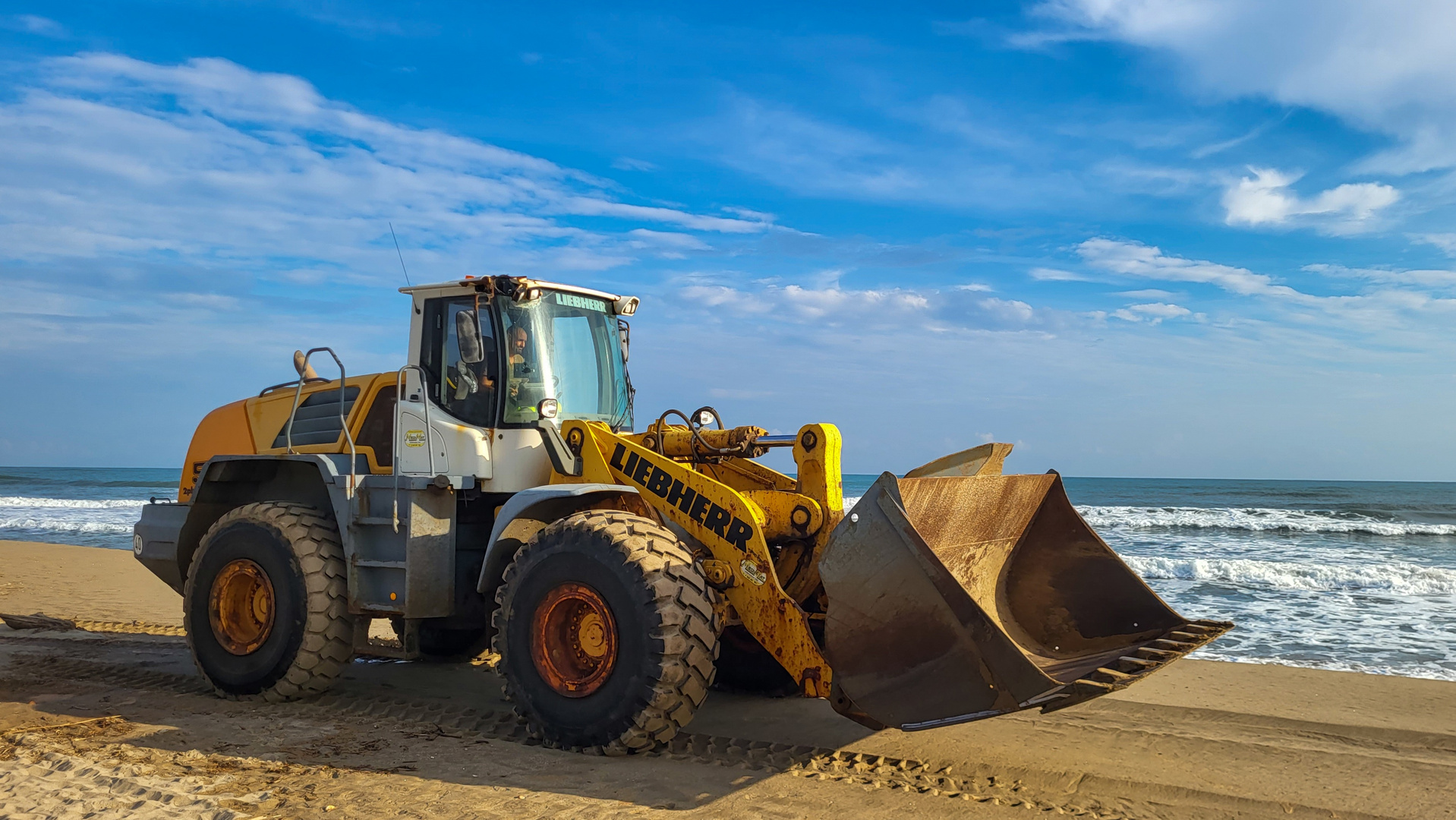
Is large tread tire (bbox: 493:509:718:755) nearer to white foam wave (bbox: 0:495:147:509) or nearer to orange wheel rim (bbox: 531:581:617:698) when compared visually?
orange wheel rim (bbox: 531:581:617:698)

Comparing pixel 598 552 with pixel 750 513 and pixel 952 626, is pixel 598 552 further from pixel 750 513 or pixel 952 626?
pixel 952 626

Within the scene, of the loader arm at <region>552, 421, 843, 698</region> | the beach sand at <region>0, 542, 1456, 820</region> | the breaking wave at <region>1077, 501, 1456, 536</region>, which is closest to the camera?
the beach sand at <region>0, 542, 1456, 820</region>

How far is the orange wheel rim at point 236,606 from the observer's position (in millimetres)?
6598

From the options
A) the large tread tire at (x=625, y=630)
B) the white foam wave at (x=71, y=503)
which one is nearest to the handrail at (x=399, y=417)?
the large tread tire at (x=625, y=630)

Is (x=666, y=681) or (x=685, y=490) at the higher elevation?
(x=685, y=490)

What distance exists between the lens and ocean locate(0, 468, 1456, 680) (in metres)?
10.1

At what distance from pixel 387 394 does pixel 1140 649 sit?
5010 mm

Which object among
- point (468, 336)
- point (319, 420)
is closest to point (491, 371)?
point (468, 336)

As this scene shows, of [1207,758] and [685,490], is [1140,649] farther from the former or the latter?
[685,490]

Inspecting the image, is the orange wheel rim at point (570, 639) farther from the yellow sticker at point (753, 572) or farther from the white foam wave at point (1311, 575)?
the white foam wave at point (1311, 575)

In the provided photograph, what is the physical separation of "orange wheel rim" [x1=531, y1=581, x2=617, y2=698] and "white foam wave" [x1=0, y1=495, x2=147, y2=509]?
36405 mm

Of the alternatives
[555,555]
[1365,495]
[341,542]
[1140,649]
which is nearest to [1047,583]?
[1140,649]

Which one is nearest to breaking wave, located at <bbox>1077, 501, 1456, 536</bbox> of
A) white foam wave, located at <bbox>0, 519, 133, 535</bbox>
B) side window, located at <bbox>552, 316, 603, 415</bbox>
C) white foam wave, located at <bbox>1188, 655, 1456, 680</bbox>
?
white foam wave, located at <bbox>1188, 655, 1456, 680</bbox>

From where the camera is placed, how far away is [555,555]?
512 centimetres
